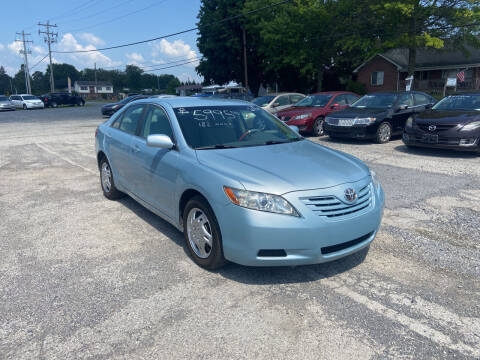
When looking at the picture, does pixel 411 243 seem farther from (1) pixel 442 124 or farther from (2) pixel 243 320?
(1) pixel 442 124

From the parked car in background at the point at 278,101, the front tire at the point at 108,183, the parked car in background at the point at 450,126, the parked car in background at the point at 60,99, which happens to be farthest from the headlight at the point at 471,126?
the parked car in background at the point at 60,99

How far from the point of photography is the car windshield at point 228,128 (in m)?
4.12

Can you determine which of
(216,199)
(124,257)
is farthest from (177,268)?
(216,199)

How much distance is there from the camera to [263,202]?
3123 millimetres

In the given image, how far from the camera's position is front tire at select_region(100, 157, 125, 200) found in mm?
5887

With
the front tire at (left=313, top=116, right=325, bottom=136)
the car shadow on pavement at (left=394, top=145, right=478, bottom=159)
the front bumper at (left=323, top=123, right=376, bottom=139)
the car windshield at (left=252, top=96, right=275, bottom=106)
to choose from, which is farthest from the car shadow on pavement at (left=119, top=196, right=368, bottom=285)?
the car windshield at (left=252, top=96, right=275, bottom=106)

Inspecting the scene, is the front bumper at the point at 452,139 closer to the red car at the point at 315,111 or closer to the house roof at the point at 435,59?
the red car at the point at 315,111

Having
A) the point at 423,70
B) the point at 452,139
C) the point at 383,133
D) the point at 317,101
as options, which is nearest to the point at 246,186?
the point at 452,139

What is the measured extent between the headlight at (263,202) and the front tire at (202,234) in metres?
0.36

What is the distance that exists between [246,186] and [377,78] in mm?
43019

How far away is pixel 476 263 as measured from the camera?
3.78 meters

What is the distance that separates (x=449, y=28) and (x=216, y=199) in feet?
91.8

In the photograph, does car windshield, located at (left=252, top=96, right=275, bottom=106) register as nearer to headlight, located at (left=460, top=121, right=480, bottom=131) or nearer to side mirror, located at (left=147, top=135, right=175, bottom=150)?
headlight, located at (left=460, top=121, right=480, bottom=131)

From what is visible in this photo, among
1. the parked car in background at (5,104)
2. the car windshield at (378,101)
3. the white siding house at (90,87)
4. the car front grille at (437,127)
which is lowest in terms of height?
the car front grille at (437,127)
